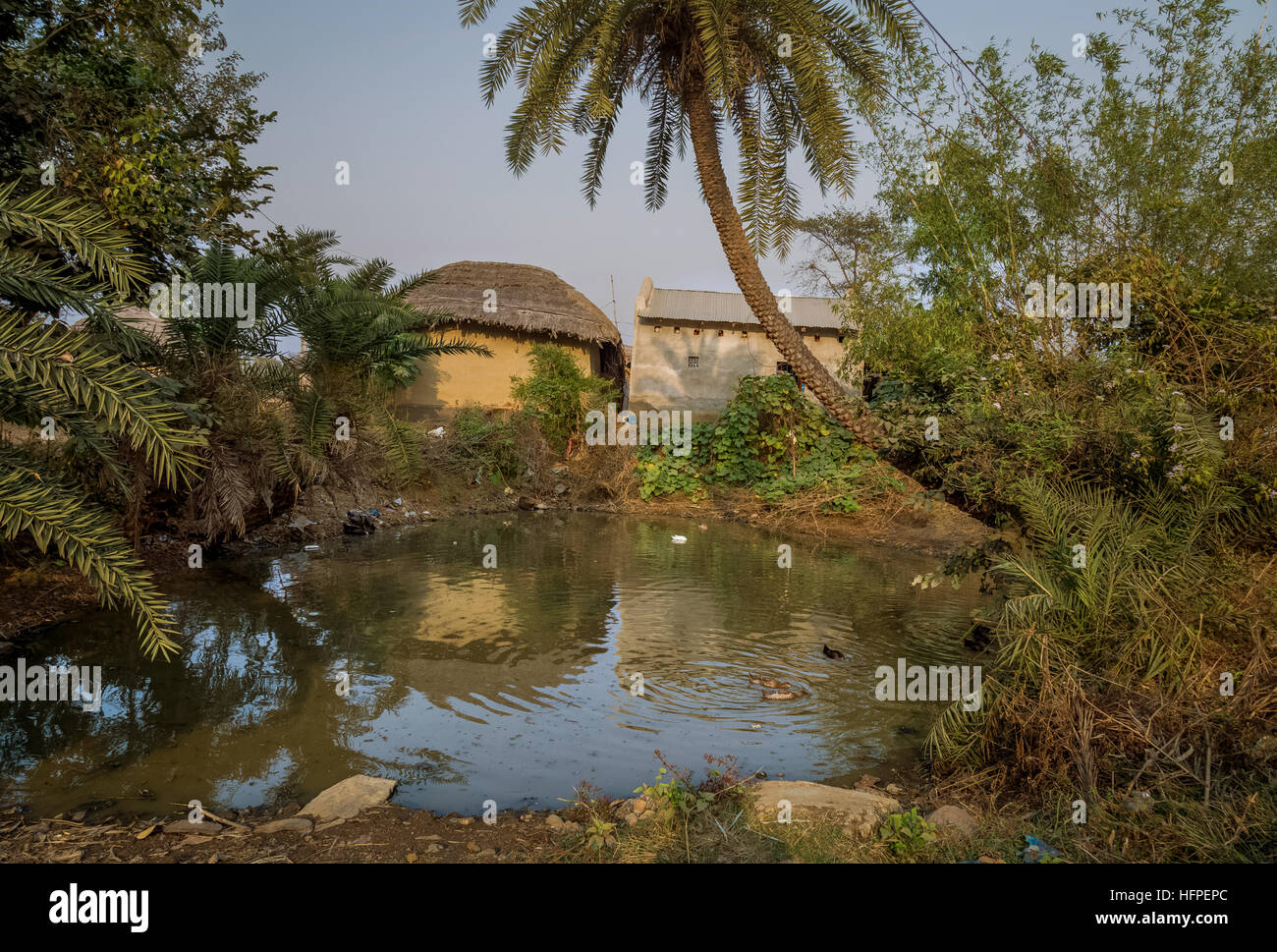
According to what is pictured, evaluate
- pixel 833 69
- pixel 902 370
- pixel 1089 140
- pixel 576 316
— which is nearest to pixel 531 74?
pixel 833 69

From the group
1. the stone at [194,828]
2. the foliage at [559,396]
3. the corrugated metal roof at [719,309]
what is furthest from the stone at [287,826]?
the corrugated metal roof at [719,309]

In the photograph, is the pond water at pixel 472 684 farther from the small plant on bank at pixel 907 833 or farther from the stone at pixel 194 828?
the small plant on bank at pixel 907 833

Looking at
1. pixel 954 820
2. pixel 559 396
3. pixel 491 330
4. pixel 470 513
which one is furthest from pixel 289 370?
pixel 491 330

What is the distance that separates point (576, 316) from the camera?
25.0m

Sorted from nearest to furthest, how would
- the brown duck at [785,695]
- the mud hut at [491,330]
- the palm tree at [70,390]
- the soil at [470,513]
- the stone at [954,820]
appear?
the stone at [954,820] < the palm tree at [70,390] < the brown duck at [785,695] < the soil at [470,513] < the mud hut at [491,330]

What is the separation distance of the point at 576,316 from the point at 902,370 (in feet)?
53.9

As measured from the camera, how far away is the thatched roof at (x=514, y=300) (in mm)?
23594

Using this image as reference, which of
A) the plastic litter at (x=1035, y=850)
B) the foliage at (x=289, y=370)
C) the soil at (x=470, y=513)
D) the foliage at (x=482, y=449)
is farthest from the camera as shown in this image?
the foliage at (x=482, y=449)

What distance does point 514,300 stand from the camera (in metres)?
24.5

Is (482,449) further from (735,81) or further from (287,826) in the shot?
(287,826)

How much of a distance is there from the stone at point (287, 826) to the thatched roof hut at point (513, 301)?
19.2 meters

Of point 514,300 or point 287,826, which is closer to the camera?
point 287,826

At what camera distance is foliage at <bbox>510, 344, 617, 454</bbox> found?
21.1m

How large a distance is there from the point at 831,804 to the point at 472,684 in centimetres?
380
